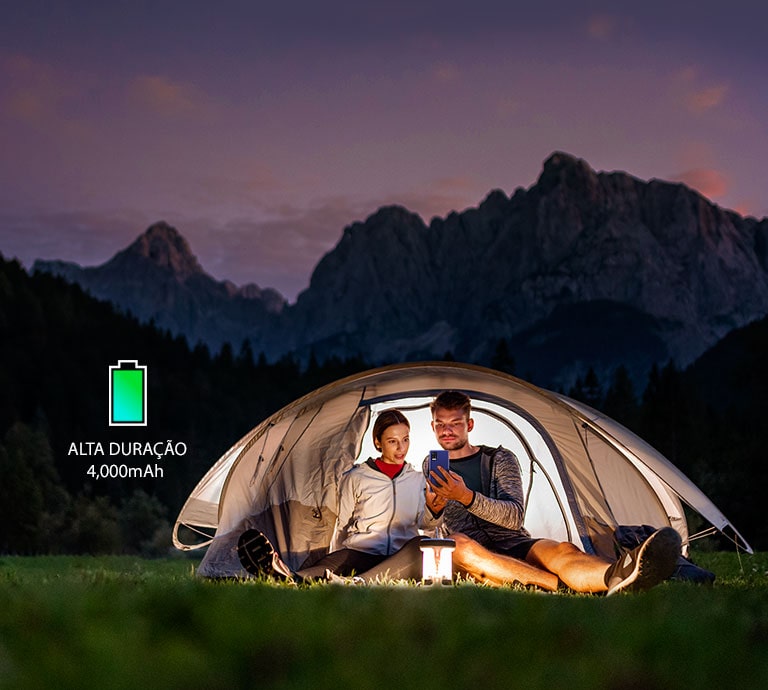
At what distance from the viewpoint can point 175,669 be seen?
9.79 ft

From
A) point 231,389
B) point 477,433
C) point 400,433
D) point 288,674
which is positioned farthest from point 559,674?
point 231,389

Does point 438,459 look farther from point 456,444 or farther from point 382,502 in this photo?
point 382,502

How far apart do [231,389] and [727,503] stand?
67167 millimetres

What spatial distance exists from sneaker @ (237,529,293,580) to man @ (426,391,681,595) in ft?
4.08

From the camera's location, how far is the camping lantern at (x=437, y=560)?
7293mm

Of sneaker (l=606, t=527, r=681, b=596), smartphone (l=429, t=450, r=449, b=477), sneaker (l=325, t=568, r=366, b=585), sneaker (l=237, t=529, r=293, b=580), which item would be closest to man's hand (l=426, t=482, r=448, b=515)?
smartphone (l=429, t=450, r=449, b=477)

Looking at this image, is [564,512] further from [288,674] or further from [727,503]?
[727,503]

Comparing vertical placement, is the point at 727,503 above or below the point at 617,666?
below

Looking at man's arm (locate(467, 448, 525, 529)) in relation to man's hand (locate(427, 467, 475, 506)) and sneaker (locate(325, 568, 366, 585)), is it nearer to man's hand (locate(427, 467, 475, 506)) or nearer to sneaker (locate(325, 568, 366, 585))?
man's hand (locate(427, 467, 475, 506))

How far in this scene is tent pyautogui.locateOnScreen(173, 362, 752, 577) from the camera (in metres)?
9.42

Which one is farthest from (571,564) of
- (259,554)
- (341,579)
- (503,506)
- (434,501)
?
(259,554)

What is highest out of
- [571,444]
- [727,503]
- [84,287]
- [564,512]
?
[84,287]

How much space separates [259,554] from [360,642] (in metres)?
4.37

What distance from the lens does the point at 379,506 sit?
8742 millimetres
